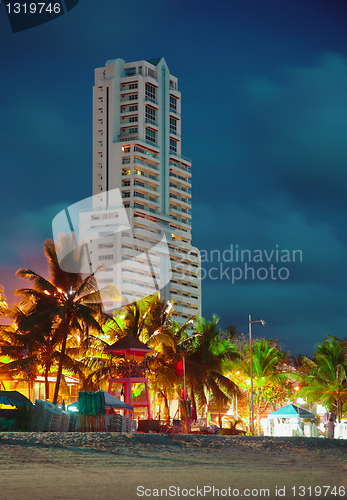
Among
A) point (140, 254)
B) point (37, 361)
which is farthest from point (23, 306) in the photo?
point (140, 254)

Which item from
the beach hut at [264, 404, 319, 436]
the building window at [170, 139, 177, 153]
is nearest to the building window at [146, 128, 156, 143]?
the building window at [170, 139, 177, 153]

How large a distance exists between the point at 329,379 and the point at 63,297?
83.7 ft

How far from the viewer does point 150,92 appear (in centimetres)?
12694

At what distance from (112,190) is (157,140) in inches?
618

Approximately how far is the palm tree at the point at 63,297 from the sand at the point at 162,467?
16.5m

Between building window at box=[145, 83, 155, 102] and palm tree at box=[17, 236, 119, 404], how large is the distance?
298ft

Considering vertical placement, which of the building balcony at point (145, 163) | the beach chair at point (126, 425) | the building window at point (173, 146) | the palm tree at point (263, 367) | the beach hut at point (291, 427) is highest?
the building window at point (173, 146)

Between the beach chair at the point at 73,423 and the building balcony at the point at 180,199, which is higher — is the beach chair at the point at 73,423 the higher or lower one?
the lower one

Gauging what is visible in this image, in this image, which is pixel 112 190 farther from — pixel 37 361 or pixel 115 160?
pixel 37 361

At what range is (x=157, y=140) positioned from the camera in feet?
416

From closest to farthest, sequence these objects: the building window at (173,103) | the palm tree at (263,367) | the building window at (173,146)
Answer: the palm tree at (263,367) → the building window at (173,146) → the building window at (173,103)

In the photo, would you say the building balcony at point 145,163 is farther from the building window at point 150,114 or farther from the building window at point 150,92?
the building window at point 150,92

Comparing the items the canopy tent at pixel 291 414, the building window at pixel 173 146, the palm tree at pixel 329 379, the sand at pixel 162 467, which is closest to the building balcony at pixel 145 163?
the building window at pixel 173 146

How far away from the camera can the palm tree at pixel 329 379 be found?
51969 mm
